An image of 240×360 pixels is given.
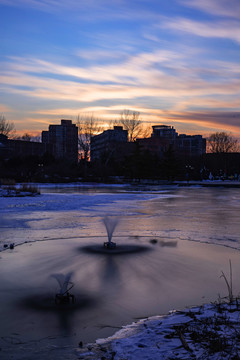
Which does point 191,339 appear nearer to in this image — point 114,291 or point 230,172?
point 114,291

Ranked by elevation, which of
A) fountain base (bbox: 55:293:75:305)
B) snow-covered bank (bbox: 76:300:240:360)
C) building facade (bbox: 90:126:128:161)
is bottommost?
fountain base (bbox: 55:293:75:305)

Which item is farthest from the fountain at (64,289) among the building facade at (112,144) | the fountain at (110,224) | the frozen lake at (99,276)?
the building facade at (112,144)

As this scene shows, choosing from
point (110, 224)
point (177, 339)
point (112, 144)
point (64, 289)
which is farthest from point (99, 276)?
point (112, 144)

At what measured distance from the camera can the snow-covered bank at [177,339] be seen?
400 centimetres

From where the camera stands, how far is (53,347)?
437 cm

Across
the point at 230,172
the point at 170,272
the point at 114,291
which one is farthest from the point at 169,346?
the point at 230,172

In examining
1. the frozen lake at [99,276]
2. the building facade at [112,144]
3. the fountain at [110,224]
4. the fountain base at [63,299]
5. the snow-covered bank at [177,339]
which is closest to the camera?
the snow-covered bank at [177,339]

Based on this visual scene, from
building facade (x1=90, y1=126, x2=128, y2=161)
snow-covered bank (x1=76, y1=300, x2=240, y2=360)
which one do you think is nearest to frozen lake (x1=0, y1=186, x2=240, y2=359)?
snow-covered bank (x1=76, y1=300, x2=240, y2=360)

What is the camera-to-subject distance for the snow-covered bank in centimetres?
400

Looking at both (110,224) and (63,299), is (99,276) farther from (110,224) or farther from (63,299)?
(110,224)

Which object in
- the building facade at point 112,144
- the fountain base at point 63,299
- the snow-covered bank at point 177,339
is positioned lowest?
the fountain base at point 63,299

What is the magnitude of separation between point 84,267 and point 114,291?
1.65m

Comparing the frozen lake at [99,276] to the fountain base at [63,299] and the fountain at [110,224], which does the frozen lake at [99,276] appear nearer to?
the fountain base at [63,299]

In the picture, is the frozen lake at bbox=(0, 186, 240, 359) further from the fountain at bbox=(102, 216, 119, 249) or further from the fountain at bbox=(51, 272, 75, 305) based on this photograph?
the fountain at bbox=(102, 216, 119, 249)
